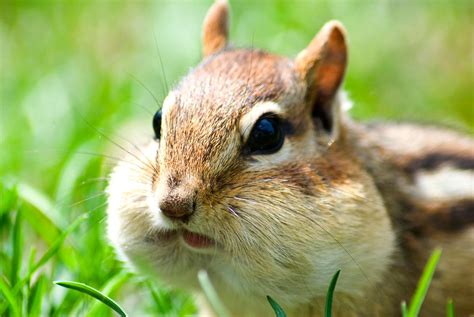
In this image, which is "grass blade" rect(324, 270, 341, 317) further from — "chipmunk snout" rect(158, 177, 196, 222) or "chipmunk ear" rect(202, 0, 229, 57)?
"chipmunk ear" rect(202, 0, 229, 57)

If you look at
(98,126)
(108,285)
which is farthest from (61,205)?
(98,126)

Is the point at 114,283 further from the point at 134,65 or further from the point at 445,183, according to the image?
the point at 134,65

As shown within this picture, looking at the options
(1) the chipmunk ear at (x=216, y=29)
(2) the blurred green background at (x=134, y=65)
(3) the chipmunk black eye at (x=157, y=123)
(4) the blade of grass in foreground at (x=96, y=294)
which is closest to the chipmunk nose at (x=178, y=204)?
(4) the blade of grass in foreground at (x=96, y=294)

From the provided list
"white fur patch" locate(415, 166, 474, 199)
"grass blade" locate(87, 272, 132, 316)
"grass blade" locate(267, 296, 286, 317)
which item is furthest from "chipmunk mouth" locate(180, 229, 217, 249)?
"white fur patch" locate(415, 166, 474, 199)

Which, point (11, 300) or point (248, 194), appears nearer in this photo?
point (248, 194)

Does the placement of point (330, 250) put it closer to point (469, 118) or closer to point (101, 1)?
point (469, 118)

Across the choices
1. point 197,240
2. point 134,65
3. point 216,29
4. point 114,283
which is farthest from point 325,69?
point 134,65

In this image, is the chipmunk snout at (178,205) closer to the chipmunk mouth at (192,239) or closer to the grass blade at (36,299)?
the chipmunk mouth at (192,239)
